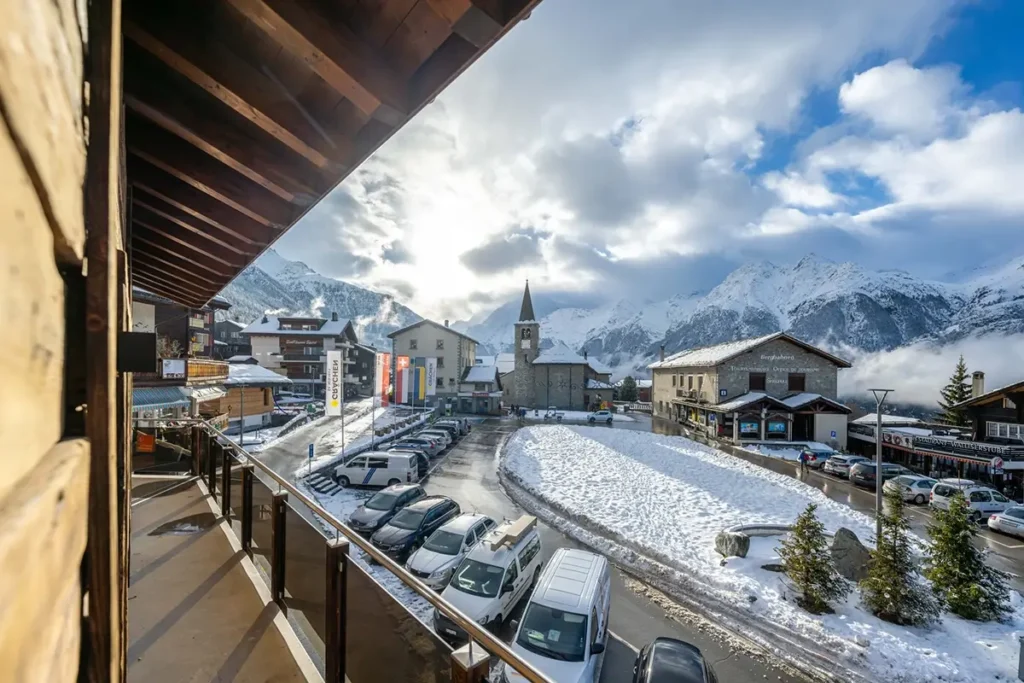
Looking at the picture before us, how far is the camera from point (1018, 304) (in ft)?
428

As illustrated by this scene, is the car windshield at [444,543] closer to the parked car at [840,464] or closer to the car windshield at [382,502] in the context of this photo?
the car windshield at [382,502]

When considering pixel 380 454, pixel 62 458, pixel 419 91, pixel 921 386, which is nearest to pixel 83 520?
pixel 62 458

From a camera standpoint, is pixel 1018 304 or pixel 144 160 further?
pixel 1018 304

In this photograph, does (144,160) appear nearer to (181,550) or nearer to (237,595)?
(237,595)

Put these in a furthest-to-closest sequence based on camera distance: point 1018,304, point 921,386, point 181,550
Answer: point 1018,304 → point 921,386 → point 181,550

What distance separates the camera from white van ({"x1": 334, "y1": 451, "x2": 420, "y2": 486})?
17797mm

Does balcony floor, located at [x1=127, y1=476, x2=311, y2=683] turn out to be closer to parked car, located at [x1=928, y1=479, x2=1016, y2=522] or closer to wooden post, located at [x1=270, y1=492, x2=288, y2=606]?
wooden post, located at [x1=270, y1=492, x2=288, y2=606]

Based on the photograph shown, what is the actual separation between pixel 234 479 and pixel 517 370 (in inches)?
1770

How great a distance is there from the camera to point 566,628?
7430 millimetres

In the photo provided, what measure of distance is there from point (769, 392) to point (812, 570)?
25.3 meters

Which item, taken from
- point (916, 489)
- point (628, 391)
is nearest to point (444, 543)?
point (916, 489)

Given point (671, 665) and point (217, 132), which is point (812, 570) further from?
point (217, 132)

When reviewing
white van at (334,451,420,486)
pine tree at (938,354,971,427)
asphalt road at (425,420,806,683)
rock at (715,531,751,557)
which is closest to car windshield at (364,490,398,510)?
asphalt road at (425,420,806,683)

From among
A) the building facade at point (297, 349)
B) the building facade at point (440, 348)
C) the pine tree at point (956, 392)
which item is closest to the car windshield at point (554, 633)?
the pine tree at point (956, 392)
